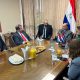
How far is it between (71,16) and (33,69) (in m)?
2.91

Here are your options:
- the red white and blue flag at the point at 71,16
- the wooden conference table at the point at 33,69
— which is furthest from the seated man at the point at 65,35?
the wooden conference table at the point at 33,69

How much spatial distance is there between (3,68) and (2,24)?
3.13 m

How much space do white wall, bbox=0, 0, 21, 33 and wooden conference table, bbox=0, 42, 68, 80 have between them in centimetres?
283

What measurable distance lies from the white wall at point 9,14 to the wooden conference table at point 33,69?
283cm

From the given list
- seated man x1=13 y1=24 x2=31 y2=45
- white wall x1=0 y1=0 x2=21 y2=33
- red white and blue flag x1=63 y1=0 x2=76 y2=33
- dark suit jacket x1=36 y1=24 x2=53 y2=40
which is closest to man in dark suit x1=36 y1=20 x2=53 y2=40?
dark suit jacket x1=36 y1=24 x2=53 y2=40

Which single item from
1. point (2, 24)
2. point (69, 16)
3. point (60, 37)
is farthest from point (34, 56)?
point (2, 24)

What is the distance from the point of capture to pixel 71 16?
13.9 feet

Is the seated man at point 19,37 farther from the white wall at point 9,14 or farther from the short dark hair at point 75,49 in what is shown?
the short dark hair at point 75,49

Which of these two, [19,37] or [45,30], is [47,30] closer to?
[45,30]

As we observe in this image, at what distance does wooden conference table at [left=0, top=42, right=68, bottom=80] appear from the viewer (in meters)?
1.59

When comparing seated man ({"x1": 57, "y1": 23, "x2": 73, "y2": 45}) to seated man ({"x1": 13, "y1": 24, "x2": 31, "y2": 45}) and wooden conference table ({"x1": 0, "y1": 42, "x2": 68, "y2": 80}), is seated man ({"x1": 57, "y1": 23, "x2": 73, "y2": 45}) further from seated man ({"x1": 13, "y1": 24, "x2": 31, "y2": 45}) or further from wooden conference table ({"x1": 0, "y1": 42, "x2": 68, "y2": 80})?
wooden conference table ({"x1": 0, "y1": 42, "x2": 68, "y2": 80})

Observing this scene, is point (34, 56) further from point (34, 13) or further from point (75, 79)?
point (34, 13)

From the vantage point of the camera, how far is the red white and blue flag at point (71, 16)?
161 inches

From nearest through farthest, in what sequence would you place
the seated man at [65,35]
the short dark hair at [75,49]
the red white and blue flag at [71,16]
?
the short dark hair at [75,49]
the seated man at [65,35]
the red white and blue flag at [71,16]
